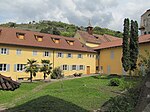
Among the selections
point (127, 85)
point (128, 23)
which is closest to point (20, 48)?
point (128, 23)

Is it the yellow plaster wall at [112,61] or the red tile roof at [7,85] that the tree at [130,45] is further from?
the red tile roof at [7,85]

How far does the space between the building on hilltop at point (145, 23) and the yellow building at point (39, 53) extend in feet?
73.1

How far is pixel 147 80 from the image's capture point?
3994 millimetres

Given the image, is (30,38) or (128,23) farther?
(30,38)

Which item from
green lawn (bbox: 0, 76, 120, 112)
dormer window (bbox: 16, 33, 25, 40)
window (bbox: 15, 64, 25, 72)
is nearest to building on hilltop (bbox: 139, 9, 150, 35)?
dormer window (bbox: 16, 33, 25, 40)

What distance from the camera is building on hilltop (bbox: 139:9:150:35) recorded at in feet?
211

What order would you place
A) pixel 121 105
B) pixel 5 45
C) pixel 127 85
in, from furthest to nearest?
pixel 5 45 → pixel 127 85 → pixel 121 105

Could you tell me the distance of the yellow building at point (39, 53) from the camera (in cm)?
3656

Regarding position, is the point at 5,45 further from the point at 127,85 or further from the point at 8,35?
the point at 127,85

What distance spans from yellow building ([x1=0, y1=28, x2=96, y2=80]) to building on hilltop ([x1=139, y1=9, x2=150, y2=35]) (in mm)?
22275

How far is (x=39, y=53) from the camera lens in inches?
1597

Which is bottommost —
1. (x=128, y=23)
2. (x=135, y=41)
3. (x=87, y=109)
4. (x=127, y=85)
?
(x=87, y=109)

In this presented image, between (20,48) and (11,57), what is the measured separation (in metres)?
2.31

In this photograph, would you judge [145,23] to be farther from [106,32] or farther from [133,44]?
[106,32]
